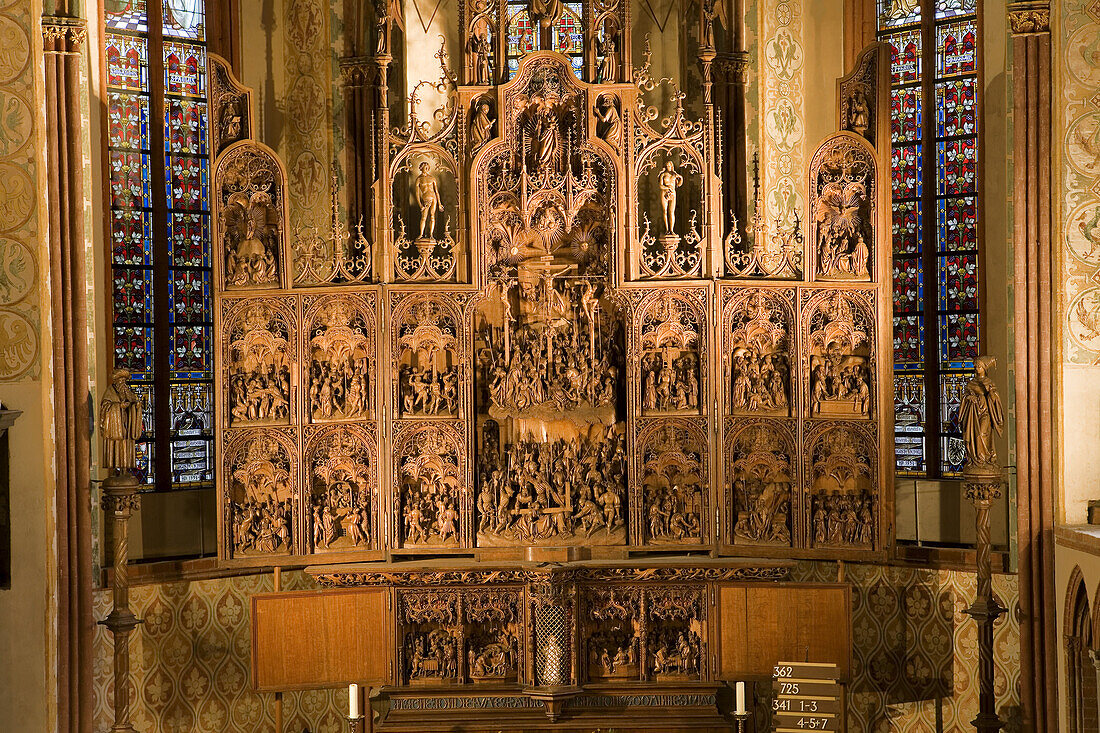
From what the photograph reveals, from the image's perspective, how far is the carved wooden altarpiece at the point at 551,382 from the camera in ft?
39.4

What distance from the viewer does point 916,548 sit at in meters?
12.7

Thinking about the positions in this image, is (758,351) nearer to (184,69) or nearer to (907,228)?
(907,228)

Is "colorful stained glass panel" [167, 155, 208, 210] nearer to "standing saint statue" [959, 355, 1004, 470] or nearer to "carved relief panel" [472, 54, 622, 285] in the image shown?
"carved relief panel" [472, 54, 622, 285]

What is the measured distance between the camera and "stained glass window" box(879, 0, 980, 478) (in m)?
13.0

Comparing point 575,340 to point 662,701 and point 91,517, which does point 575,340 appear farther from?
point 91,517

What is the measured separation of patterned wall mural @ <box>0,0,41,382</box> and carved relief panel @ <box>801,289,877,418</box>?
6.52 meters

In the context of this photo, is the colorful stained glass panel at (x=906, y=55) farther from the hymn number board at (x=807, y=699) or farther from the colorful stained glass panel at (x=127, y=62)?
the colorful stained glass panel at (x=127, y=62)

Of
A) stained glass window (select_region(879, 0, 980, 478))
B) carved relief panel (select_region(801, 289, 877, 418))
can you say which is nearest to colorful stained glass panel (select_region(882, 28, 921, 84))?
stained glass window (select_region(879, 0, 980, 478))

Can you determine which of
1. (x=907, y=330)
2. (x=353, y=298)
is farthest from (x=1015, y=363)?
(x=353, y=298)

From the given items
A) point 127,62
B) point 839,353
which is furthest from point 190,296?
point 839,353

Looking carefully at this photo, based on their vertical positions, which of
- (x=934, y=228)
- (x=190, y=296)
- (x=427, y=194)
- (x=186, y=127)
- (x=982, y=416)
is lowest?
(x=982, y=416)

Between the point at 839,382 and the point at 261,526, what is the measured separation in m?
5.29

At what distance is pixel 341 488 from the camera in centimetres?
1223

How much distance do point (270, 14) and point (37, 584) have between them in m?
6.29
